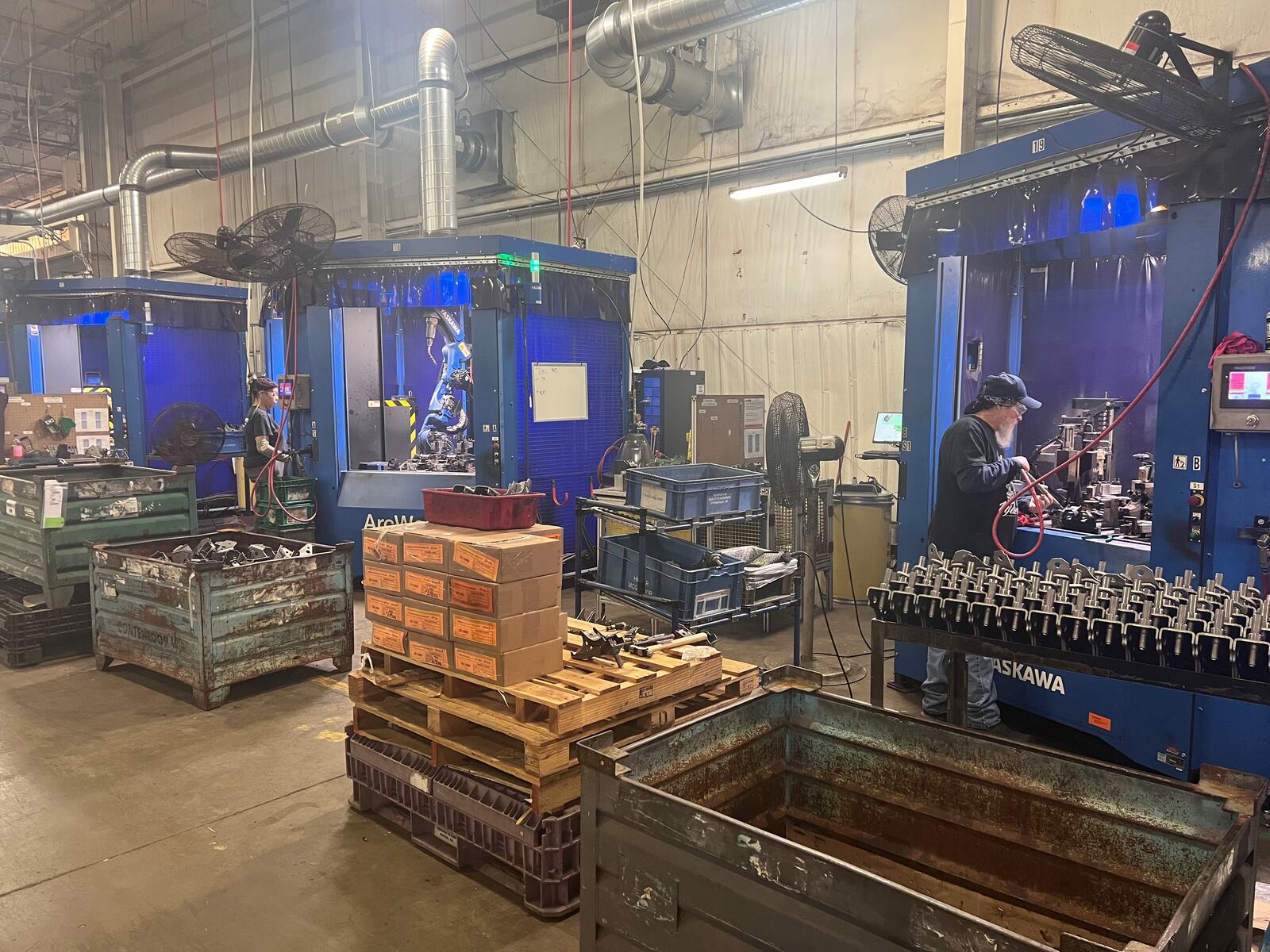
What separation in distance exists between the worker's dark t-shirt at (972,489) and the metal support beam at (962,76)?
359 cm

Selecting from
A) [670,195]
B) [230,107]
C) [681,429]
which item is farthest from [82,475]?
[230,107]

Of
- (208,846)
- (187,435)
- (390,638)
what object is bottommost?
(208,846)

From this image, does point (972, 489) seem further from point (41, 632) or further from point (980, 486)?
point (41, 632)

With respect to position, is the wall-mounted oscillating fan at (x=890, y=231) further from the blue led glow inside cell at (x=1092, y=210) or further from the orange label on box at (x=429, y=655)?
the orange label on box at (x=429, y=655)

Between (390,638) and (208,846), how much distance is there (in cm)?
103

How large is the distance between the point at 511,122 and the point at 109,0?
7.32 m

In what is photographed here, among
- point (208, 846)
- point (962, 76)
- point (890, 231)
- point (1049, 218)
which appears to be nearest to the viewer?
point (208, 846)

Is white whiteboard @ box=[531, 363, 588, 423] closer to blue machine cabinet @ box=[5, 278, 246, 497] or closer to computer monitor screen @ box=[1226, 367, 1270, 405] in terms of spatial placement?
computer monitor screen @ box=[1226, 367, 1270, 405]

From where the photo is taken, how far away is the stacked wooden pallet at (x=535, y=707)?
2844 millimetres

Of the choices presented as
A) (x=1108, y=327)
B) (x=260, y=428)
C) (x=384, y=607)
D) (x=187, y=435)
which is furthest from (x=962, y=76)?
(x=187, y=435)

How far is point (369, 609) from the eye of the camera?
3.47m

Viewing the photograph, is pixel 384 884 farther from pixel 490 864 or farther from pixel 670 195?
pixel 670 195

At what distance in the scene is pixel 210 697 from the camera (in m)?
4.65

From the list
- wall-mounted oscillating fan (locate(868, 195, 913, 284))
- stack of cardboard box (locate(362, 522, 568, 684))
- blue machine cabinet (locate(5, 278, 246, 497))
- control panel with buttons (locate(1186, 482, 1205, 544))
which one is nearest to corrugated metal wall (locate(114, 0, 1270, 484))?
wall-mounted oscillating fan (locate(868, 195, 913, 284))
